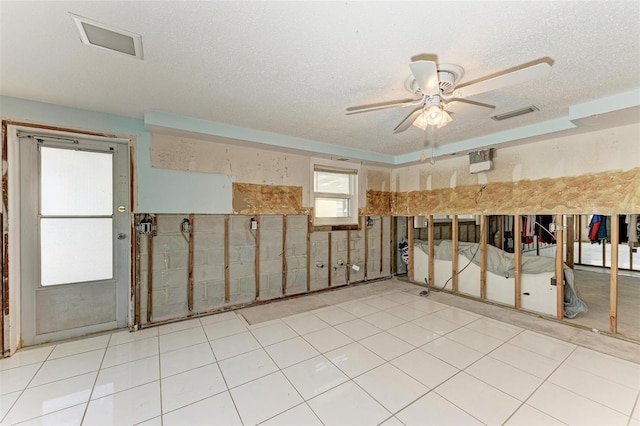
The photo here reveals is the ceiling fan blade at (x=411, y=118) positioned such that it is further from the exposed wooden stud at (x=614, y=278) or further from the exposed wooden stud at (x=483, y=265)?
the exposed wooden stud at (x=614, y=278)

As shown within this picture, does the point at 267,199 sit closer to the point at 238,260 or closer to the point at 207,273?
the point at 238,260

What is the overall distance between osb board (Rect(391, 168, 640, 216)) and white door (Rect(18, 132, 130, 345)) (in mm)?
4915

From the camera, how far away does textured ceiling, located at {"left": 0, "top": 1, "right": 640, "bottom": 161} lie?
1.44 m

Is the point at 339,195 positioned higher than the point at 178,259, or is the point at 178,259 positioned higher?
the point at 339,195

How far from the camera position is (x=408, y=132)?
3.56 m

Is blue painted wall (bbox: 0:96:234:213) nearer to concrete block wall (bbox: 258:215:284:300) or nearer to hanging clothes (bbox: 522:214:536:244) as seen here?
concrete block wall (bbox: 258:215:284:300)

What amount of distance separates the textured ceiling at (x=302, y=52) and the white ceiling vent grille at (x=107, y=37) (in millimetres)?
53

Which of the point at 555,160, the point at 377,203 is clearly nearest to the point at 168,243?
the point at 377,203

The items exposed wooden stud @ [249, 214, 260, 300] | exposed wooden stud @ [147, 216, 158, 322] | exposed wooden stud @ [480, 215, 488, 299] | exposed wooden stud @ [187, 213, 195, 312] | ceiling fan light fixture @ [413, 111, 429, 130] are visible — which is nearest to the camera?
ceiling fan light fixture @ [413, 111, 429, 130]

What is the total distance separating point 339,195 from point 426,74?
3311 millimetres

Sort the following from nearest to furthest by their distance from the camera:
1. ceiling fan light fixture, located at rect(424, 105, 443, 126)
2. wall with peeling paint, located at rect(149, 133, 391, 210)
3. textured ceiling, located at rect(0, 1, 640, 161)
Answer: textured ceiling, located at rect(0, 1, 640, 161) → ceiling fan light fixture, located at rect(424, 105, 443, 126) → wall with peeling paint, located at rect(149, 133, 391, 210)

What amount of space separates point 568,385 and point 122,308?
458 cm

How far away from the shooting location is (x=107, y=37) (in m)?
1.67

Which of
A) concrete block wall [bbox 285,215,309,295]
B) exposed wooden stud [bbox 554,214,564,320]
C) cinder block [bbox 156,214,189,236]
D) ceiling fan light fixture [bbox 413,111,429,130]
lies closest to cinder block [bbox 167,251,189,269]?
cinder block [bbox 156,214,189,236]
